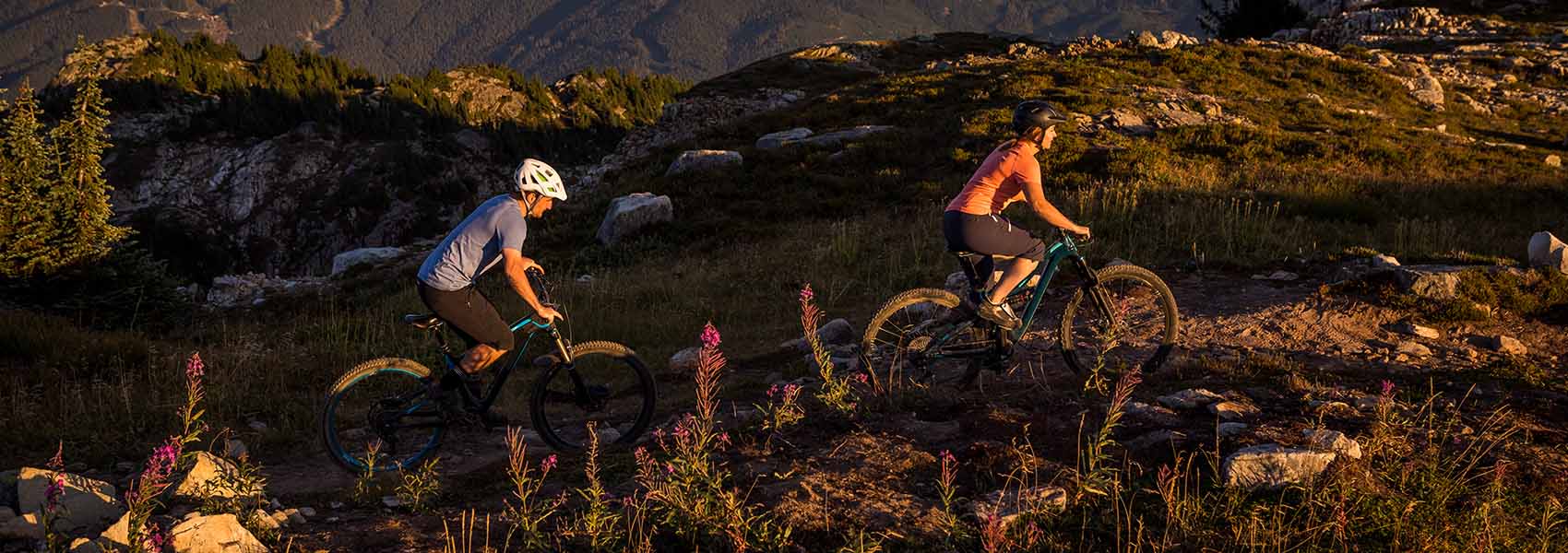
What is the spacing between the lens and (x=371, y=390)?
7.85m

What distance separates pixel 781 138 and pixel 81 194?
1603 centimetres

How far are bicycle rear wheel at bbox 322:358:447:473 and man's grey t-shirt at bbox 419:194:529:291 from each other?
81 centimetres

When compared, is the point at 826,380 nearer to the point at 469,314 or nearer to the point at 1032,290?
the point at 1032,290

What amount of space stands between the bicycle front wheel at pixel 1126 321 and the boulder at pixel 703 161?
1572 centimetres

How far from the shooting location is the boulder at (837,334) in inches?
417

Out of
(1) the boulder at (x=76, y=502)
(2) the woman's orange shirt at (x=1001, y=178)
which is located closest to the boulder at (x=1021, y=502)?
(2) the woman's orange shirt at (x=1001, y=178)

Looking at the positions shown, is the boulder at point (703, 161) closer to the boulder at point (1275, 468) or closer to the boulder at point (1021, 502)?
the boulder at point (1021, 502)

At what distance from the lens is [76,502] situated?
5367 mm

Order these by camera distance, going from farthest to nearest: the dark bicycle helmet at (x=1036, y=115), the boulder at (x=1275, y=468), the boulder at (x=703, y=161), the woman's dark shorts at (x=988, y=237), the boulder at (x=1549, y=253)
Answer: the boulder at (x=703, y=161), the boulder at (x=1549, y=253), the woman's dark shorts at (x=988, y=237), the dark bicycle helmet at (x=1036, y=115), the boulder at (x=1275, y=468)

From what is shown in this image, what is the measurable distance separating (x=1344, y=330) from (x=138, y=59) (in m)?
106

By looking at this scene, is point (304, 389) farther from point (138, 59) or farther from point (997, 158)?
point (138, 59)

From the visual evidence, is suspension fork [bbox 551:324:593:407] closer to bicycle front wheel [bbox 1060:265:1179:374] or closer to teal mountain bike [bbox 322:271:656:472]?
teal mountain bike [bbox 322:271:656:472]

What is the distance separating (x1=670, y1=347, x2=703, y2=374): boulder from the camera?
35.2 feet

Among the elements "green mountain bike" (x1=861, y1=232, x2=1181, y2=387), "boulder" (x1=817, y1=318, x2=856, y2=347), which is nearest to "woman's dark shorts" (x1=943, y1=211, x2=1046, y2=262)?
"green mountain bike" (x1=861, y1=232, x2=1181, y2=387)
